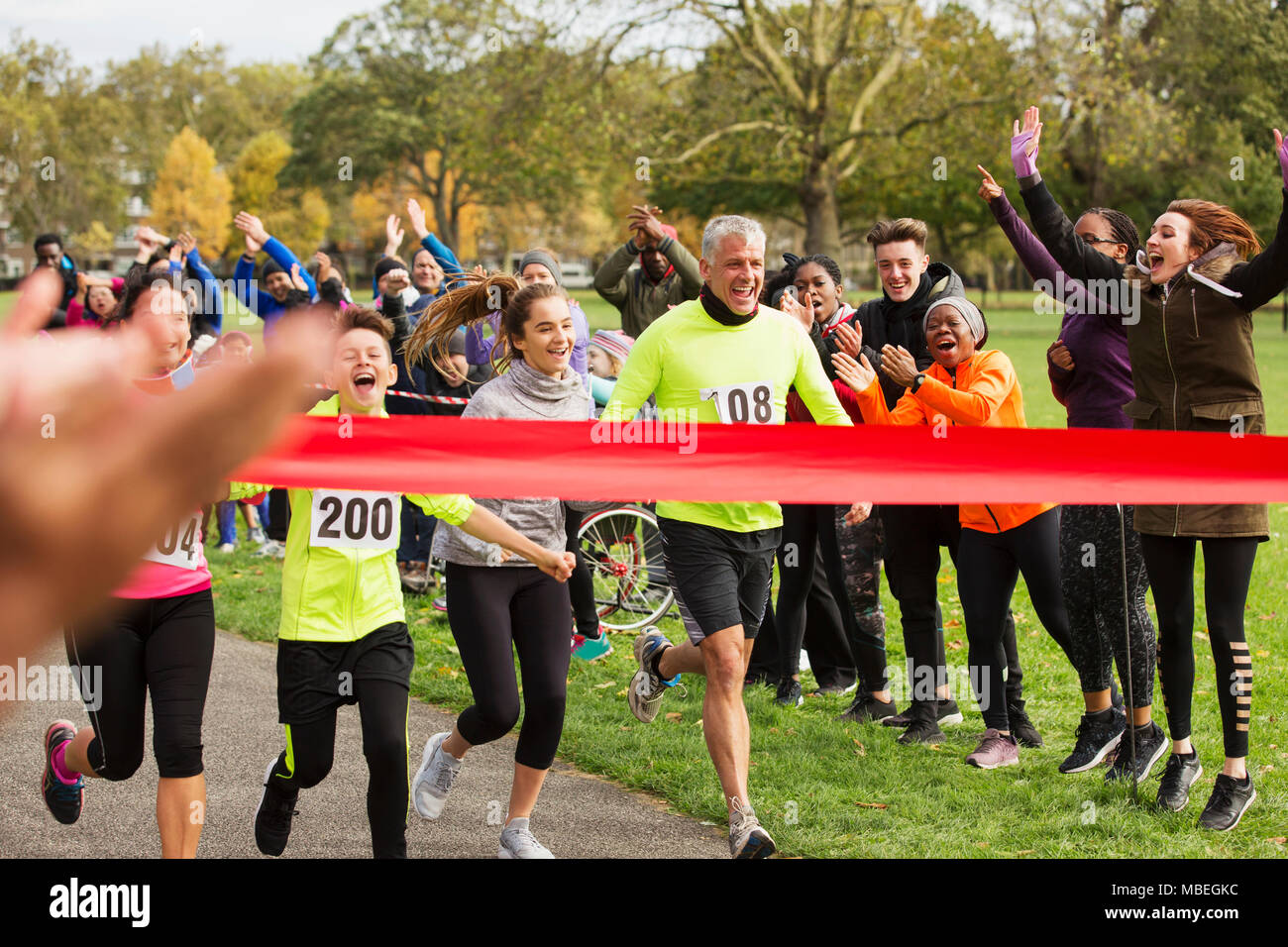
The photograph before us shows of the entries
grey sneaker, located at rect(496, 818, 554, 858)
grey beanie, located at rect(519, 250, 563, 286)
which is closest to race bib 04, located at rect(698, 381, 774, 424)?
grey sneaker, located at rect(496, 818, 554, 858)

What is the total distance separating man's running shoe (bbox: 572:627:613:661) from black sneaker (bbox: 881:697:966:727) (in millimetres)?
2129

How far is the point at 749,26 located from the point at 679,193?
21.4 metres

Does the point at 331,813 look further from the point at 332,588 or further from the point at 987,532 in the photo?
the point at 987,532

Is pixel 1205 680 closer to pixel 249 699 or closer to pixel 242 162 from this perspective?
pixel 249 699

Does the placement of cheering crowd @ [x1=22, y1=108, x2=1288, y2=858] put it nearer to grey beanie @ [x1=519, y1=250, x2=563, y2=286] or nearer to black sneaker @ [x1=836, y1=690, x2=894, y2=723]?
black sneaker @ [x1=836, y1=690, x2=894, y2=723]

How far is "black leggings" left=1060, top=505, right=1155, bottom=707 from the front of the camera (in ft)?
18.7

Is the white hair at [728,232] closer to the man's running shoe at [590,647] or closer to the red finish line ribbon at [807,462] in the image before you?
the red finish line ribbon at [807,462]

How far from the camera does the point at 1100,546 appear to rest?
5.75m

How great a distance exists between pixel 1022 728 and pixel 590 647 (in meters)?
2.81

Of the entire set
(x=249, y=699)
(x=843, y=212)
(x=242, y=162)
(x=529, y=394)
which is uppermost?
(x=242, y=162)

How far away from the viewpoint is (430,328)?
5.64 metres

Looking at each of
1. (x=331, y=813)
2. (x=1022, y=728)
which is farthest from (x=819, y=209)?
(x=331, y=813)
